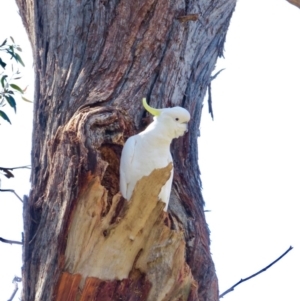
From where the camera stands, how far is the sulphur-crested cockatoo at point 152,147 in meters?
3.27

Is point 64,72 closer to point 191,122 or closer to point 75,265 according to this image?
Result: point 191,122

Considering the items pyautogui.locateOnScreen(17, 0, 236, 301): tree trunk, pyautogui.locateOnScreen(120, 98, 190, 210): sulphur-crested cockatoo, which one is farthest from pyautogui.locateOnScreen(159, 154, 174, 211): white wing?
pyautogui.locateOnScreen(17, 0, 236, 301): tree trunk

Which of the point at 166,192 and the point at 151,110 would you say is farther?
the point at 151,110

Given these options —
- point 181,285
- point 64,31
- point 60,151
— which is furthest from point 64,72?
point 181,285

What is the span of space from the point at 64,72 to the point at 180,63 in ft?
1.89

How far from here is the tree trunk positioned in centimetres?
296

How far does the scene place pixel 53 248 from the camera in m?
3.02

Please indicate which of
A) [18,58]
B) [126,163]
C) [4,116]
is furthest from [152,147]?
[18,58]

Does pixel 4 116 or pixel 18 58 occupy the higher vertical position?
pixel 18 58

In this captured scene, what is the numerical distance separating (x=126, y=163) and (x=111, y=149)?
0.12m

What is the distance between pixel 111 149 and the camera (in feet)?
11.0

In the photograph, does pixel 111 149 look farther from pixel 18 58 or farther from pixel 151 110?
pixel 18 58

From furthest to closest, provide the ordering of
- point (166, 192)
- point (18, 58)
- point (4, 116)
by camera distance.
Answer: point (18, 58) < point (4, 116) < point (166, 192)

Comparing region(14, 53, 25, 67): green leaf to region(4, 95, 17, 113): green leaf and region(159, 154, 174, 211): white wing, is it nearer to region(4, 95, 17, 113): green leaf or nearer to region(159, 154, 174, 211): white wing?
region(4, 95, 17, 113): green leaf
